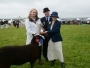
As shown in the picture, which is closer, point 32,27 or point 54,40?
point 32,27

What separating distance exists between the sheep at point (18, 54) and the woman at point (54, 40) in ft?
2.31

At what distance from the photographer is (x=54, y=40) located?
852cm

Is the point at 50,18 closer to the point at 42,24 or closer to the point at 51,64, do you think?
the point at 42,24

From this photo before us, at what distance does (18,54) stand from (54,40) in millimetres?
1879

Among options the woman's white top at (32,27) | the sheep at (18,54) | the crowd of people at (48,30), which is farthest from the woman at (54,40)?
the sheep at (18,54)

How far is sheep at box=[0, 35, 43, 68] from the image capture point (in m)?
6.71

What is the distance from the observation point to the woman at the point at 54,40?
8.33 meters

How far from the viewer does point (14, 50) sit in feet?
22.7

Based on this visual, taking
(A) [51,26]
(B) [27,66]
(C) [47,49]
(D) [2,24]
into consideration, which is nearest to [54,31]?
(A) [51,26]

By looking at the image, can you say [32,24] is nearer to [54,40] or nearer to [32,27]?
[32,27]

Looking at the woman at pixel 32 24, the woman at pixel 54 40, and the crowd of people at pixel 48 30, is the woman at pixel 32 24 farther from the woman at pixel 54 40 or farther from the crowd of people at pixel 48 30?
the woman at pixel 54 40

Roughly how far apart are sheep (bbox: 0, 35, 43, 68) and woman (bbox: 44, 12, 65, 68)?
0.70 metres

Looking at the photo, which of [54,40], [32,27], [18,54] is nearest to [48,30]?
[54,40]

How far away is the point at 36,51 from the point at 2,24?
31959mm
